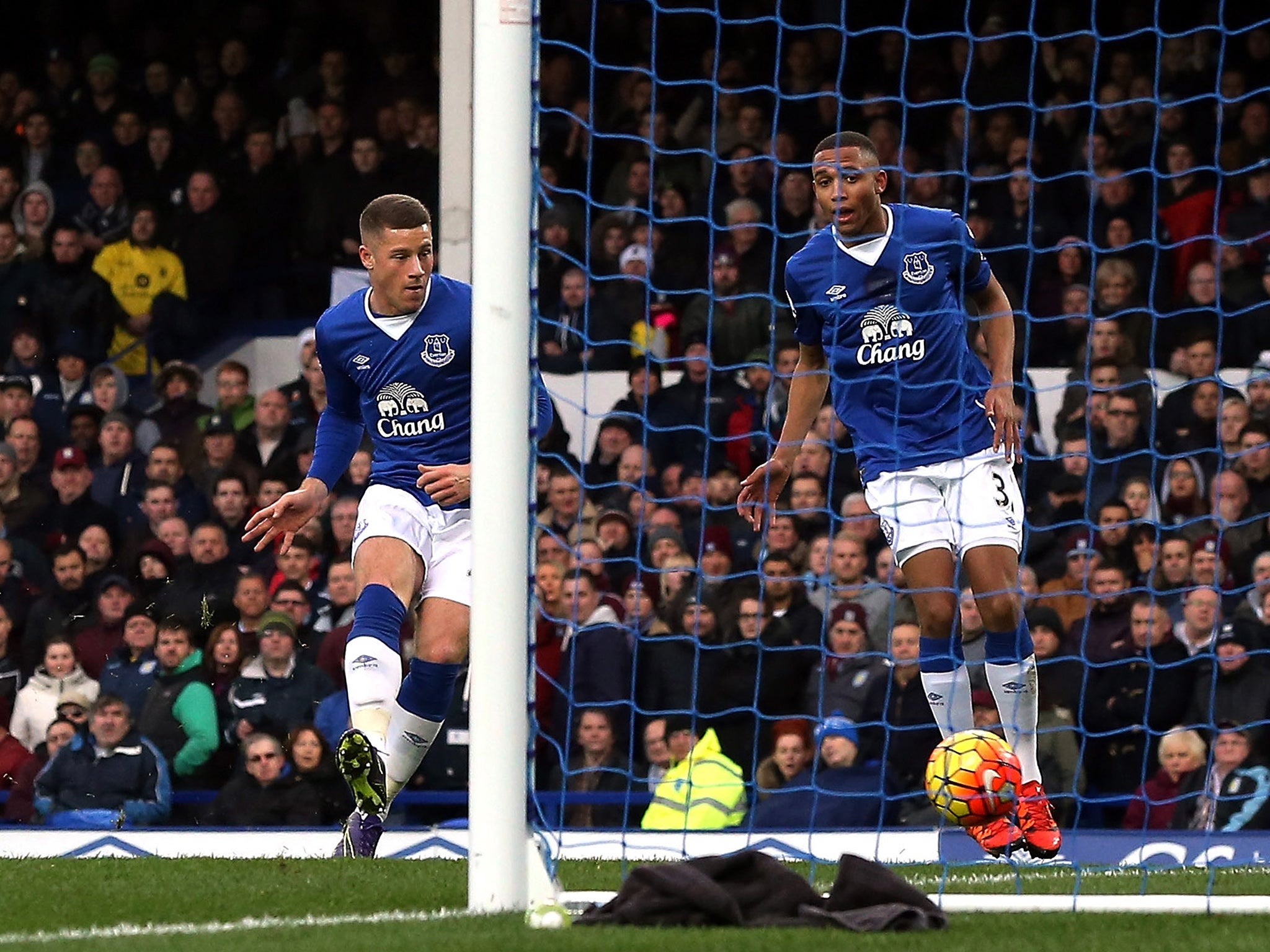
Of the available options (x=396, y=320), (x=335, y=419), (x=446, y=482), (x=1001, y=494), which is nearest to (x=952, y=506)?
(x=1001, y=494)

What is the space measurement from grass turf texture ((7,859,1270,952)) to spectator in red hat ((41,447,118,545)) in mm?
4914

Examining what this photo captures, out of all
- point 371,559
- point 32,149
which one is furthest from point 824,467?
point 32,149

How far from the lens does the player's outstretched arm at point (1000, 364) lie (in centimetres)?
670

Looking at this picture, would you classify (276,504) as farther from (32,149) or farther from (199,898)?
(32,149)

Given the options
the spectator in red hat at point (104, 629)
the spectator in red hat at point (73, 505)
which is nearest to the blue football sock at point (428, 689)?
the spectator in red hat at point (104, 629)

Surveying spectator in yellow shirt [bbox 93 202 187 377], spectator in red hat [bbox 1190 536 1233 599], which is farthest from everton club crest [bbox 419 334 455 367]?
spectator in yellow shirt [bbox 93 202 187 377]

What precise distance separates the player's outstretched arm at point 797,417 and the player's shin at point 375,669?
3.96 feet

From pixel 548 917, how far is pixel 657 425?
5.90 meters

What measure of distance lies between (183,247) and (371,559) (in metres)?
6.33

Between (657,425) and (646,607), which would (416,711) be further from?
(657,425)

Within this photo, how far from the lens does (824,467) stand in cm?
1035

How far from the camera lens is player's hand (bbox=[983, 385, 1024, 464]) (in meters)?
6.68

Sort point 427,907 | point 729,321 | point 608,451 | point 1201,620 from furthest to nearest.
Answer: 1. point 729,321
2. point 608,451
3. point 1201,620
4. point 427,907

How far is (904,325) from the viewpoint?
6.83 m
